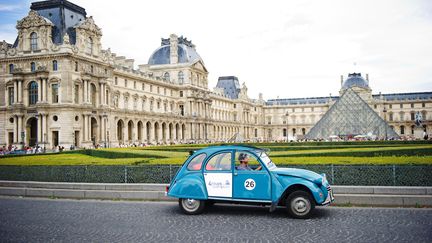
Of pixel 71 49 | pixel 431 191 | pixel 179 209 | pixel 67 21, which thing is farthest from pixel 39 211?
pixel 67 21

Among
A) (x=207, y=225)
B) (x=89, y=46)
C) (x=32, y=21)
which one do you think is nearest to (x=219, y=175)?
(x=207, y=225)

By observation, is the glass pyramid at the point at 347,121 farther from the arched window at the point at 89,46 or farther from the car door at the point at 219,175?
the car door at the point at 219,175

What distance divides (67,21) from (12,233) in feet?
147

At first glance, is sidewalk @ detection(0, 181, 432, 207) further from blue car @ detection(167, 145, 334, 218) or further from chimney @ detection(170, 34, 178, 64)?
chimney @ detection(170, 34, 178, 64)

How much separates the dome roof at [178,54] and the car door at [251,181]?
6965 cm

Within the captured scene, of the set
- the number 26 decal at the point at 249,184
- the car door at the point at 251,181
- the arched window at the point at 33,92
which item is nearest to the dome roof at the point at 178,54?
the arched window at the point at 33,92

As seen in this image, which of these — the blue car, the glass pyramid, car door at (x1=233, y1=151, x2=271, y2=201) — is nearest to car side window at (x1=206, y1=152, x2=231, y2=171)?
the blue car

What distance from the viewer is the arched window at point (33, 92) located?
155 ft

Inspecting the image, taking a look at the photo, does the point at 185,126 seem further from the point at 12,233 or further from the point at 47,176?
the point at 12,233

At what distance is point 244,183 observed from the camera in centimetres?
1048

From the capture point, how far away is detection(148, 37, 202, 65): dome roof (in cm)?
7969

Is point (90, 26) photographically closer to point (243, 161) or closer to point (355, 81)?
point (243, 161)

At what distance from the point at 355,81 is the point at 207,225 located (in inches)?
4756

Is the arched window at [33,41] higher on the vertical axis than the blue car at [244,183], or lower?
higher
